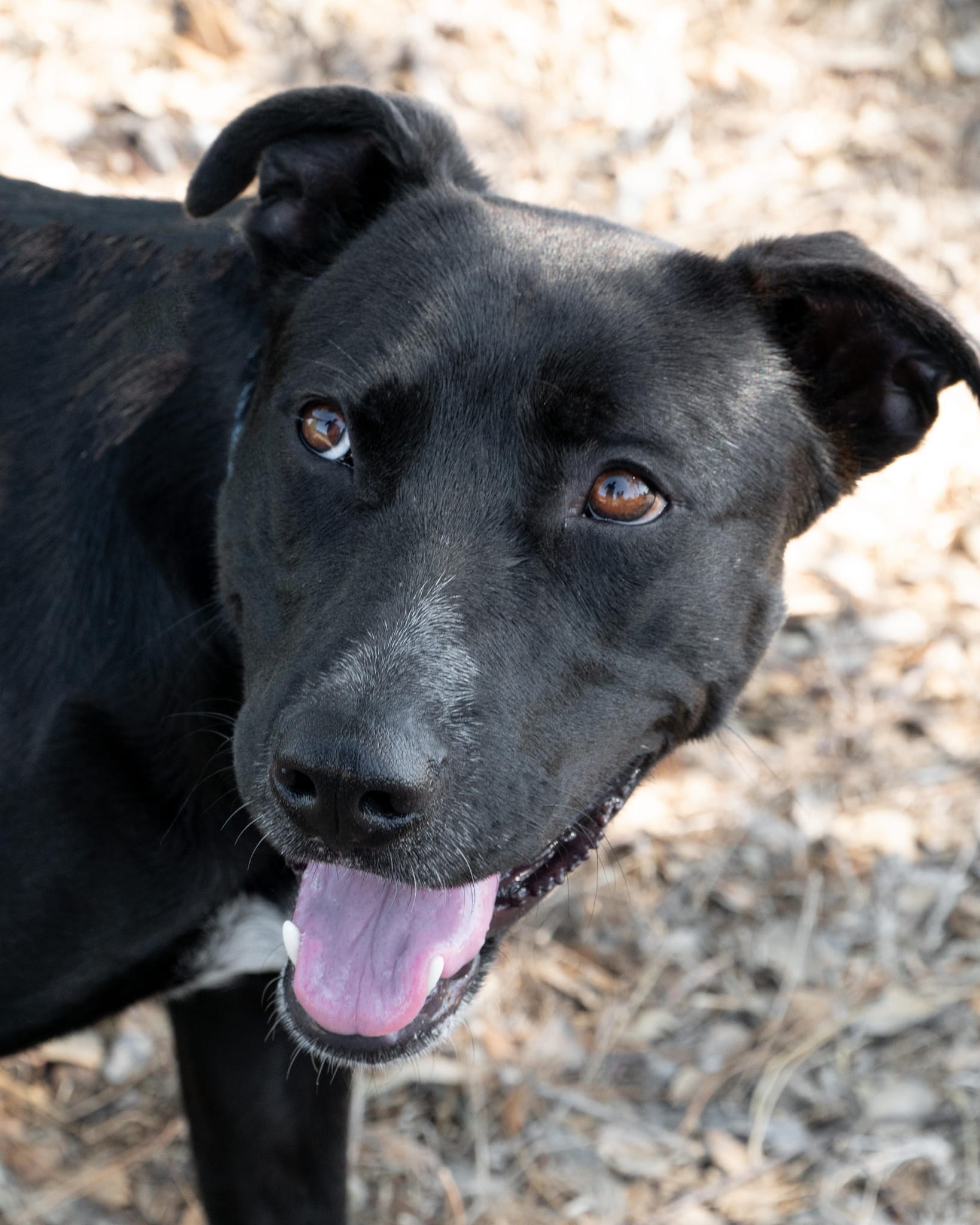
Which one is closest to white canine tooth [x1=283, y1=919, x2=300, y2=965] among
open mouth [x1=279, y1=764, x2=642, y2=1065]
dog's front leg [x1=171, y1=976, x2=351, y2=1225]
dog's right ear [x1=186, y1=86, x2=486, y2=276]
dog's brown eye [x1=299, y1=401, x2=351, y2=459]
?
open mouth [x1=279, y1=764, x2=642, y2=1065]

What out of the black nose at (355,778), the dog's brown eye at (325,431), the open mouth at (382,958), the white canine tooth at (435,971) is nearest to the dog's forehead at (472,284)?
the dog's brown eye at (325,431)

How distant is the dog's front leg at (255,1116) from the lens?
309 centimetres

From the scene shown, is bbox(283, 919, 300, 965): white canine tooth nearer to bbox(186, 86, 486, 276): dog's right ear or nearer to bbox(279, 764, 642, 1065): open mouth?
bbox(279, 764, 642, 1065): open mouth

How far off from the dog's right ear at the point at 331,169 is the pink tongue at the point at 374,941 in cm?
120

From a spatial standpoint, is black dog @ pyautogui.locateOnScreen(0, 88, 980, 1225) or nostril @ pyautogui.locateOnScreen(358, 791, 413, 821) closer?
nostril @ pyautogui.locateOnScreen(358, 791, 413, 821)

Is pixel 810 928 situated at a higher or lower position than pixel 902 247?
lower

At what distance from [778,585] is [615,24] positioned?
489 cm

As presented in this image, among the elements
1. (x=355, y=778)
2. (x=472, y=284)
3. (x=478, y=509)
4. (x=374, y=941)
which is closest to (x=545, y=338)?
(x=472, y=284)

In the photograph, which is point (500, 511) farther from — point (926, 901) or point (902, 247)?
point (902, 247)

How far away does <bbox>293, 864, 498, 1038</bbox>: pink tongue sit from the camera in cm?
232

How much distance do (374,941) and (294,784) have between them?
15.8 inches

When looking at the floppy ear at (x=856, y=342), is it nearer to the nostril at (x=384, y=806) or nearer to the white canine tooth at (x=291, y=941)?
the nostril at (x=384, y=806)

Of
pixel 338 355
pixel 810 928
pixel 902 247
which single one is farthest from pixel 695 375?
pixel 902 247

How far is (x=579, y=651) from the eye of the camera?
235 centimetres
